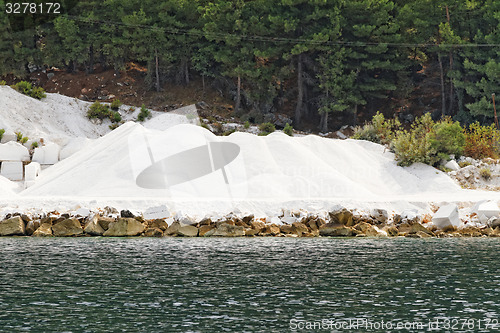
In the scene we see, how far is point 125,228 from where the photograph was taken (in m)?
23.3

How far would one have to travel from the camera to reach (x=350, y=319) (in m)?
10.8

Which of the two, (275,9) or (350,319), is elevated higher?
(275,9)

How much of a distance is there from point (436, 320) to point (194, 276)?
5.68 metres

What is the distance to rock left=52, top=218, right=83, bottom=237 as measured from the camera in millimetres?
23359

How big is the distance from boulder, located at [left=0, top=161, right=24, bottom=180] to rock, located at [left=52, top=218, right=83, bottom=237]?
10445 mm

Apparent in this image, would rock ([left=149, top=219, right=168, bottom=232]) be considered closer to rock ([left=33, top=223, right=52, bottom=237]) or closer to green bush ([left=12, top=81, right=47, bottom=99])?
rock ([left=33, top=223, right=52, bottom=237])

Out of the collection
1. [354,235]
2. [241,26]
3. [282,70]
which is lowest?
[354,235]

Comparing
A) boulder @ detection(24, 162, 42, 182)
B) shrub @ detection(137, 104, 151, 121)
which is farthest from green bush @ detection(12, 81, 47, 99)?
boulder @ detection(24, 162, 42, 182)

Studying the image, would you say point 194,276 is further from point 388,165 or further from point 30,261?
point 388,165

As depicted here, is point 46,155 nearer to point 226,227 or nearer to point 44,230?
point 44,230

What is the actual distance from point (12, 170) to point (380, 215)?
18.2 meters

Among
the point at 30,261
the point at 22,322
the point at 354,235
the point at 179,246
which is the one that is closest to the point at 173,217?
the point at 179,246

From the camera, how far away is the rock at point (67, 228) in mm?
23359

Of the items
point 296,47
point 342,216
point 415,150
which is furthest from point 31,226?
point 296,47
